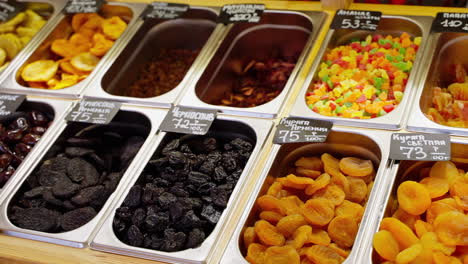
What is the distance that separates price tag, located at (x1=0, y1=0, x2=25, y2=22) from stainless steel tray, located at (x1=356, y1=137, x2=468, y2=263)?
91.3 inches

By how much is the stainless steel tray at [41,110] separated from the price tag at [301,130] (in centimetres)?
94

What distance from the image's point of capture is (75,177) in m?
2.03

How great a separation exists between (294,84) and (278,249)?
31.5 inches

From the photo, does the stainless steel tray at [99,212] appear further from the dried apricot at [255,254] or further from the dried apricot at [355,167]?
the dried apricot at [355,167]

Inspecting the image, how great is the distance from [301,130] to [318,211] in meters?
0.34

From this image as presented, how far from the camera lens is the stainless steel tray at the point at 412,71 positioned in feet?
6.21

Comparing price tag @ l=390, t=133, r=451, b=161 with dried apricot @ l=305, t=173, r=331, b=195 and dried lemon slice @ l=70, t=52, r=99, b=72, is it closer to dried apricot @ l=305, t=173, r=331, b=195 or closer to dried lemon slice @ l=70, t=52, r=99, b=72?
dried apricot @ l=305, t=173, r=331, b=195

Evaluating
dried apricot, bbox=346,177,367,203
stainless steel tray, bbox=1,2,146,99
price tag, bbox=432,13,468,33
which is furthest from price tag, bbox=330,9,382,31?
stainless steel tray, bbox=1,2,146,99

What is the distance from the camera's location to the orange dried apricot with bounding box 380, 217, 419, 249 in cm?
151

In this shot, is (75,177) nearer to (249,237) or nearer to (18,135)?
(18,135)

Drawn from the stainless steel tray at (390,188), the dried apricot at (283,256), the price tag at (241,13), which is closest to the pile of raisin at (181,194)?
the dried apricot at (283,256)

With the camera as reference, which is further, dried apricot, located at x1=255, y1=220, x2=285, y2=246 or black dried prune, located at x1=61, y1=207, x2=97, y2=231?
black dried prune, located at x1=61, y1=207, x2=97, y2=231

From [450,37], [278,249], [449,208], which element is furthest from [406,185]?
[450,37]

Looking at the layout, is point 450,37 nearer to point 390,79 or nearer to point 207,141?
point 390,79
